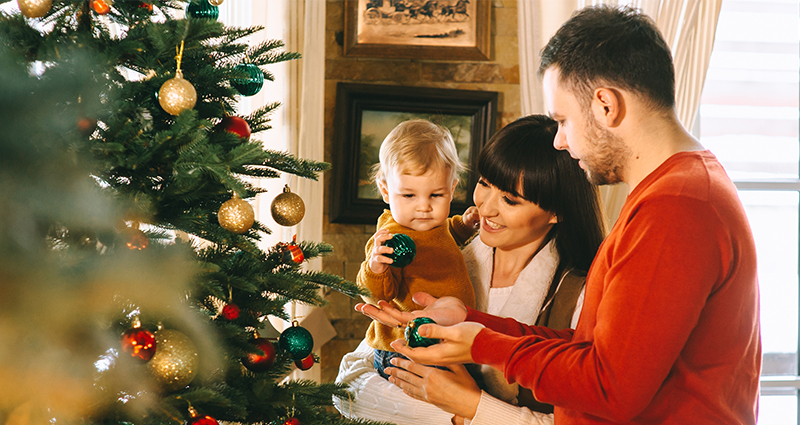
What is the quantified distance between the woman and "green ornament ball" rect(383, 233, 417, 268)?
9.8 inches

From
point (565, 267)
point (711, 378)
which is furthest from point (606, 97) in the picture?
point (565, 267)

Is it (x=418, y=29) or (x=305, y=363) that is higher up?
(x=418, y=29)

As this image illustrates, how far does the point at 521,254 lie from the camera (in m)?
1.69

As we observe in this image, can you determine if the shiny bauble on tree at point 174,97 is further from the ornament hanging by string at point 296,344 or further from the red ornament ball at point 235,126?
the ornament hanging by string at point 296,344

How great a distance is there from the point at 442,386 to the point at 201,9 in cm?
101

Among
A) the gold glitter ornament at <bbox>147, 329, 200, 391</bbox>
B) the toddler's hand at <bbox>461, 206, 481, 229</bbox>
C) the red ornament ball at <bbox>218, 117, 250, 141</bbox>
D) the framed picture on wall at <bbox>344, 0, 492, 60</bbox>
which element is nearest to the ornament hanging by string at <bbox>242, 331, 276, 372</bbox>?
the gold glitter ornament at <bbox>147, 329, 200, 391</bbox>

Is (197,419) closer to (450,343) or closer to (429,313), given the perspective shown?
(450,343)

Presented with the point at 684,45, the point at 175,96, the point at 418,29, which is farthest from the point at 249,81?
the point at 684,45

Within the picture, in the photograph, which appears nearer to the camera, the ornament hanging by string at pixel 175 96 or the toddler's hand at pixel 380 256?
the ornament hanging by string at pixel 175 96

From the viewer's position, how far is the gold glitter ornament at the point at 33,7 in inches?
35.6

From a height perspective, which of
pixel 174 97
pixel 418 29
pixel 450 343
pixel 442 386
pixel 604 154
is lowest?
pixel 442 386

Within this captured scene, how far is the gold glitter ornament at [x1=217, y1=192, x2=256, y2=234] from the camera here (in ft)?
3.27

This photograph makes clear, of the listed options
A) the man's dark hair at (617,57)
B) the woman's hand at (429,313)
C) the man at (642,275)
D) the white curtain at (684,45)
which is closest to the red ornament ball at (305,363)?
the woman's hand at (429,313)

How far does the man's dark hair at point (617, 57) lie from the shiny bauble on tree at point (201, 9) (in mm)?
696
